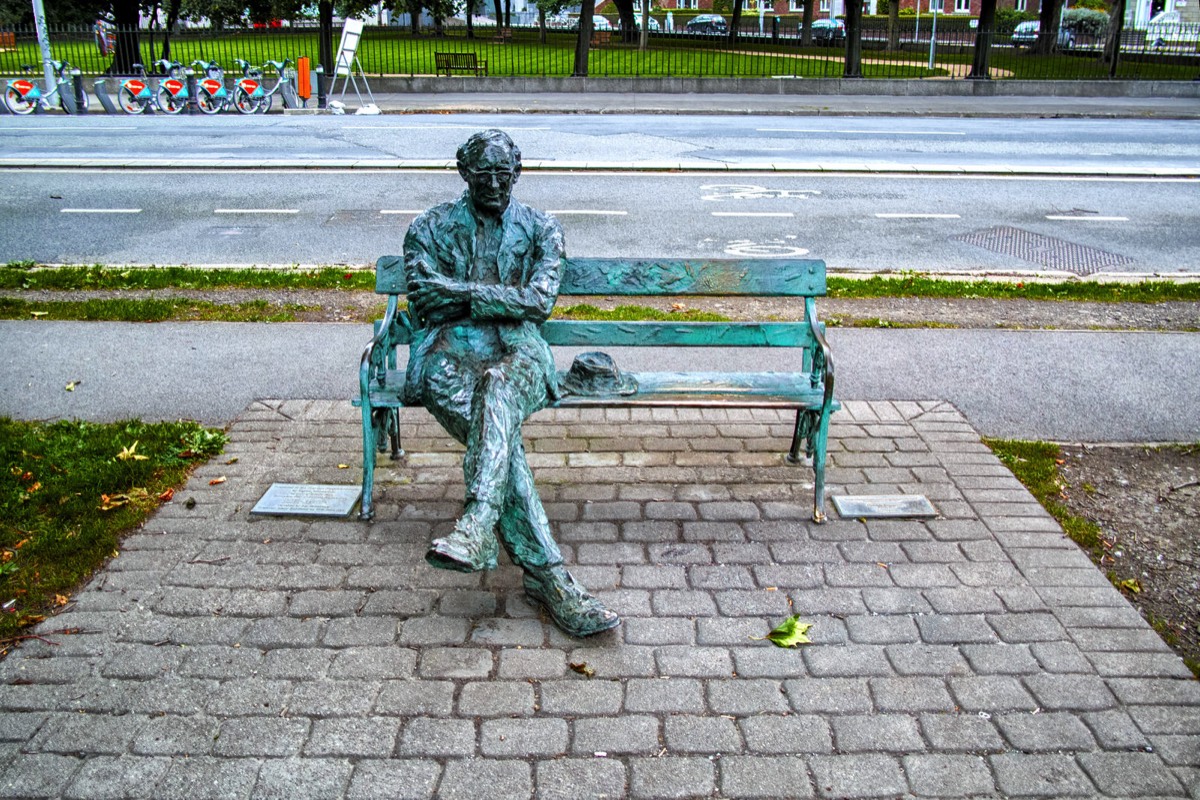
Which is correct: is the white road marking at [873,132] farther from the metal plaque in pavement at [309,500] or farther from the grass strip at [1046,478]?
the metal plaque in pavement at [309,500]

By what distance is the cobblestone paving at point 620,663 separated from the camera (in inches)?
130

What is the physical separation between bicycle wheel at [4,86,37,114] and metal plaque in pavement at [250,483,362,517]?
21575 millimetres

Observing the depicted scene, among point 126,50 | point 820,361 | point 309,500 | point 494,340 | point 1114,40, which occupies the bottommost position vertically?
point 309,500

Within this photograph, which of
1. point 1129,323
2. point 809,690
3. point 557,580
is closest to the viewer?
point 809,690

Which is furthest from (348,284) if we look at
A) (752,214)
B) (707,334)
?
(752,214)

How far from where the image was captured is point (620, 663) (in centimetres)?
385

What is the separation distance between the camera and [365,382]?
4.91 m

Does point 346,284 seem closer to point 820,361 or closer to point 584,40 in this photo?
point 820,361

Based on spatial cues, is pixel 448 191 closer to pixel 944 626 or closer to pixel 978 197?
pixel 978 197

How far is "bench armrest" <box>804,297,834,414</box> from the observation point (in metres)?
5.00

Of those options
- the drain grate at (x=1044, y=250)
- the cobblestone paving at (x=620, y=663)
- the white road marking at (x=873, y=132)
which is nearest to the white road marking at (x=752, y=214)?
the drain grate at (x=1044, y=250)

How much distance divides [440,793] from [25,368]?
5144mm

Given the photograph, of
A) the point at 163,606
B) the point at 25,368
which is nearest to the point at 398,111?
the point at 25,368

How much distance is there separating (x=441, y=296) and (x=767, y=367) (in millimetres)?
3071
